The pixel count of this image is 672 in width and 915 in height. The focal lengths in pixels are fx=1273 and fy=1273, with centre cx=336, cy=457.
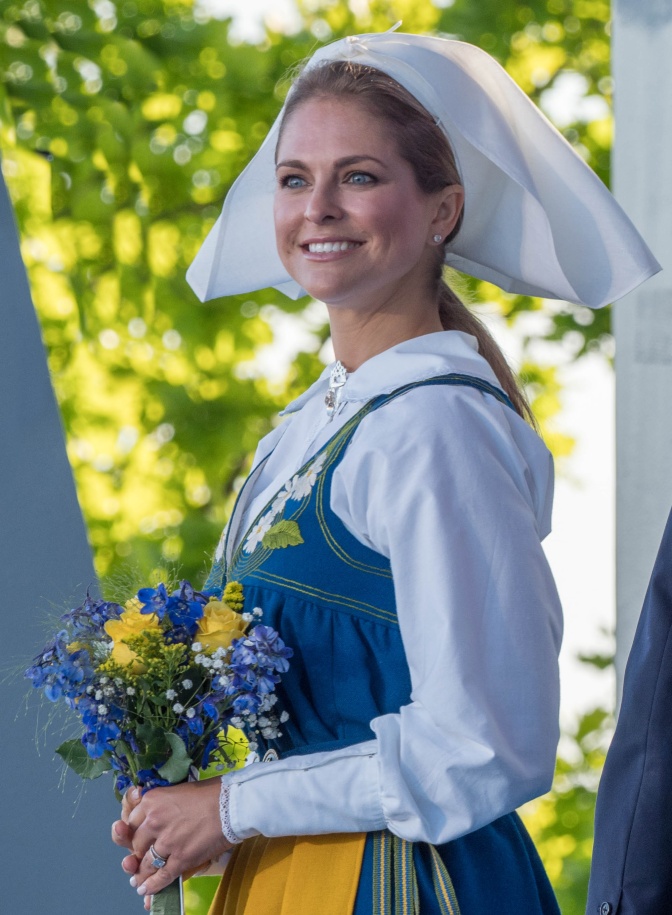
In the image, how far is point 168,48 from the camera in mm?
3871

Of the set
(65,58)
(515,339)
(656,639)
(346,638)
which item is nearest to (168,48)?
(65,58)

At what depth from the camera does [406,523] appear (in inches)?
56.5

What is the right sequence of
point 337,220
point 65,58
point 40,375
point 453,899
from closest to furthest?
point 453,899 → point 337,220 → point 40,375 → point 65,58

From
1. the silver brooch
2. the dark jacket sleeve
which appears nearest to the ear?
the silver brooch

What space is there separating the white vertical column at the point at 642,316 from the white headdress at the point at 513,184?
3.68 ft

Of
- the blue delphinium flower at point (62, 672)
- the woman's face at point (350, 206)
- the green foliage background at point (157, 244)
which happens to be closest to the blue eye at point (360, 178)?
the woman's face at point (350, 206)

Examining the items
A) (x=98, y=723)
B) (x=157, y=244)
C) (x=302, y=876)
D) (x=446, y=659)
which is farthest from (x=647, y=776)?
(x=157, y=244)

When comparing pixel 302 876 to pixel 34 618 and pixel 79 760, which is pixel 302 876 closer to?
pixel 79 760

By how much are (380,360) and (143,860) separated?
69cm

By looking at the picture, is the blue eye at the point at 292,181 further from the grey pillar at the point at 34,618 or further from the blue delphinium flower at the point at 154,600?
the grey pillar at the point at 34,618

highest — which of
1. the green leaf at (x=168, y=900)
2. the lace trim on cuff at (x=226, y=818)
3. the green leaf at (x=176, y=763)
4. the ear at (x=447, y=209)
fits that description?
the ear at (x=447, y=209)

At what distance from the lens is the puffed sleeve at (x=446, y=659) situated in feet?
4.53

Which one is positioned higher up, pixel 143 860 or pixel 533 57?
pixel 533 57

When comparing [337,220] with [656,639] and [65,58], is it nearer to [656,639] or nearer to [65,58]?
[656,639]
